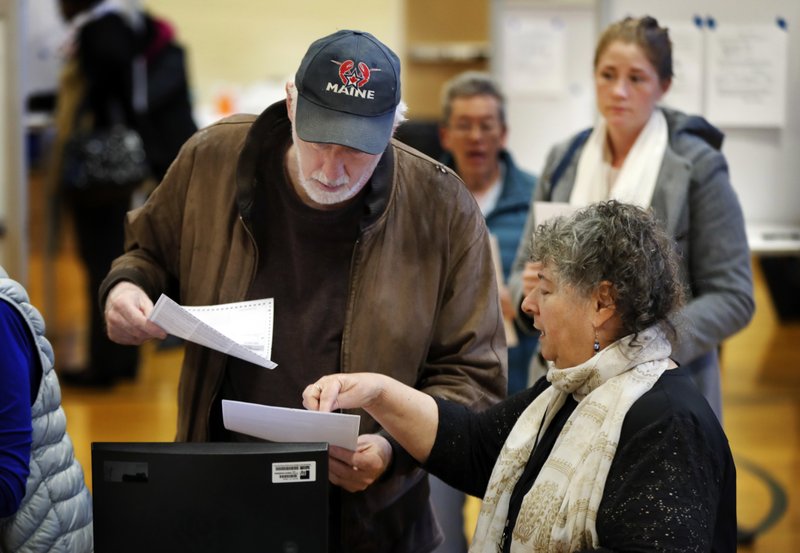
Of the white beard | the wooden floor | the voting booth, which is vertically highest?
the white beard

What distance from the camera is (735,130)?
390 centimetres

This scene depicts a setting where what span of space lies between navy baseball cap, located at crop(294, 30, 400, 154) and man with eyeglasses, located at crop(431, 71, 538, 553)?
1.53 m

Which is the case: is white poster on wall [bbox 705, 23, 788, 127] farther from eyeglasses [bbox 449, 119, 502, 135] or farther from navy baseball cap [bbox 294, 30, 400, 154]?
navy baseball cap [bbox 294, 30, 400, 154]

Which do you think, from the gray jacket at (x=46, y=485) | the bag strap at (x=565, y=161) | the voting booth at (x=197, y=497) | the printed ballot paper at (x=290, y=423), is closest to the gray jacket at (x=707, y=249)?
the bag strap at (x=565, y=161)

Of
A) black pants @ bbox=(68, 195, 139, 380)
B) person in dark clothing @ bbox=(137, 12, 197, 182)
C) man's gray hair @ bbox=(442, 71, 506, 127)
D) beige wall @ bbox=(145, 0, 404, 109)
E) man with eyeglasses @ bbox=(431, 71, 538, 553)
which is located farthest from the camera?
beige wall @ bbox=(145, 0, 404, 109)

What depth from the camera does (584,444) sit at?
178 centimetres

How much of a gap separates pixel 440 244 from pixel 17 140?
11.5 feet

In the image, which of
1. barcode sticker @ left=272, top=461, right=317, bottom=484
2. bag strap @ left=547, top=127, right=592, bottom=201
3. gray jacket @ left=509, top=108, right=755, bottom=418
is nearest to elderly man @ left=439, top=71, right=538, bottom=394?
bag strap @ left=547, top=127, right=592, bottom=201

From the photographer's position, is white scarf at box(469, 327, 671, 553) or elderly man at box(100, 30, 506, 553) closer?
white scarf at box(469, 327, 671, 553)

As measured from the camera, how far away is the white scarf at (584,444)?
1.73 m

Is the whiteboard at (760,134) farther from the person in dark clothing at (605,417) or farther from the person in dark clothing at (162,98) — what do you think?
the person in dark clothing at (162,98)

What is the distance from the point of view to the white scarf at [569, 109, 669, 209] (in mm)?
2783

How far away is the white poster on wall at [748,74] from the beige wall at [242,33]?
6.14m

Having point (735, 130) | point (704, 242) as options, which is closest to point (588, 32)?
point (735, 130)
